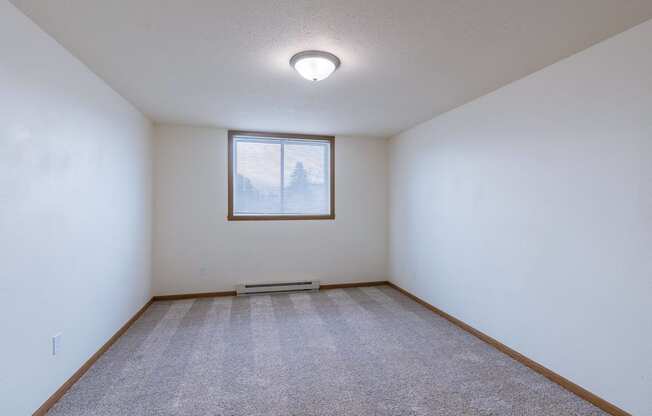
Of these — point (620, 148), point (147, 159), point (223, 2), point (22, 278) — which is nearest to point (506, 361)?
point (620, 148)

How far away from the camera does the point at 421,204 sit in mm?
4254

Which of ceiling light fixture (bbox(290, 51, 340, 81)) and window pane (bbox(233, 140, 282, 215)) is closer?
ceiling light fixture (bbox(290, 51, 340, 81))

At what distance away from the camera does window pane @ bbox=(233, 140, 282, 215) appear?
4.68m

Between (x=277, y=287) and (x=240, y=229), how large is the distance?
1005 mm

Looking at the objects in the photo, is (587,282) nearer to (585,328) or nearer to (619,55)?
(585,328)

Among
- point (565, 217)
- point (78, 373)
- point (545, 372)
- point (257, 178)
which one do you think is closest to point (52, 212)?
point (78, 373)

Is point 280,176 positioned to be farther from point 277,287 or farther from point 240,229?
point 277,287

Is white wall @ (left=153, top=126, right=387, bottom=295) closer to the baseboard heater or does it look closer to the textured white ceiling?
the baseboard heater

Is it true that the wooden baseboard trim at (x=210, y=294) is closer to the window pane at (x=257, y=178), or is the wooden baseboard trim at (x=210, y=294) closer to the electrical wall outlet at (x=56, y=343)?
the window pane at (x=257, y=178)

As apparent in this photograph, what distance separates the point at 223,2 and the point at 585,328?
3066 mm

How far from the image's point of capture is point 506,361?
2678mm

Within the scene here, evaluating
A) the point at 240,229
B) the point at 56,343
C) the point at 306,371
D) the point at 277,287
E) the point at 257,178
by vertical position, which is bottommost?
the point at 306,371

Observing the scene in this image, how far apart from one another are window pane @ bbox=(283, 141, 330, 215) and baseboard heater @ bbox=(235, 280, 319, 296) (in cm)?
108

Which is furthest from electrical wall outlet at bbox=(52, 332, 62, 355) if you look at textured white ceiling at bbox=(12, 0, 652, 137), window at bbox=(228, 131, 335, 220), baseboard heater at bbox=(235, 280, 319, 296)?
window at bbox=(228, 131, 335, 220)
